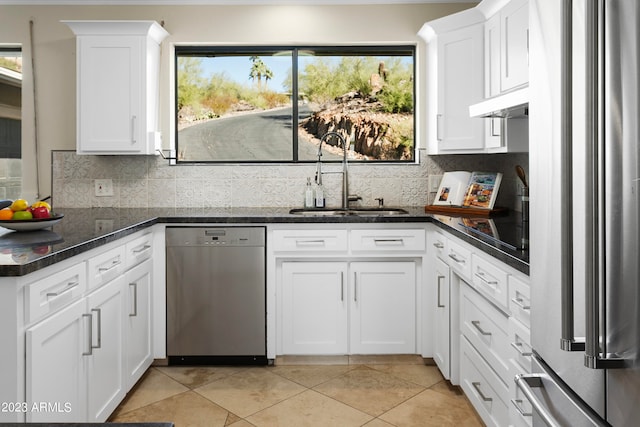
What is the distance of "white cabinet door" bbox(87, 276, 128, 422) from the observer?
7.48 ft

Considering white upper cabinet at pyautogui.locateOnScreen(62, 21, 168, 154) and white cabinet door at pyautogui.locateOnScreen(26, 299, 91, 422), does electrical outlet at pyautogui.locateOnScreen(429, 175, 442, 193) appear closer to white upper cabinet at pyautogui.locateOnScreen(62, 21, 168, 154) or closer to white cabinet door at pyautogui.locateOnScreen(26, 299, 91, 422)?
white upper cabinet at pyautogui.locateOnScreen(62, 21, 168, 154)

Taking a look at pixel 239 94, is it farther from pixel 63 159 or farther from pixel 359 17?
pixel 63 159

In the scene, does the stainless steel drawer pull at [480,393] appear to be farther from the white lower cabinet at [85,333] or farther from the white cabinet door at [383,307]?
the white lower cabinet at [85,333]

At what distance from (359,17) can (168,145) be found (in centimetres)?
159

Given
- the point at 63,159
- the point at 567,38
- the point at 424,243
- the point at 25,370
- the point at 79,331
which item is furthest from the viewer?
the point at 63,159

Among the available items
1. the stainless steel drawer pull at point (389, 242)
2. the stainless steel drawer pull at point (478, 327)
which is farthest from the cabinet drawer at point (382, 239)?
the stainless steel drawer pull at point (478, 327)

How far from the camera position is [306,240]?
3301 mm

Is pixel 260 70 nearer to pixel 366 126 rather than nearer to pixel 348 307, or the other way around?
pixel 366 126

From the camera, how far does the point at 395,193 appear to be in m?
3.95

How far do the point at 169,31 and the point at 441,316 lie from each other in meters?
2.61

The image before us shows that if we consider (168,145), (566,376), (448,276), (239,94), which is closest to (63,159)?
(168,145)

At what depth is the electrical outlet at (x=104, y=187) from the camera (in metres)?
3.88

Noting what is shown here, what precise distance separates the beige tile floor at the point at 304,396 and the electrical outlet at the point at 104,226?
0.89 meters

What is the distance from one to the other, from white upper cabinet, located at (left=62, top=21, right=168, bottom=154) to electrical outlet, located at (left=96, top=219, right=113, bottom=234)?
2.36 feet
